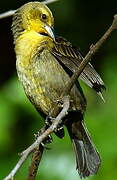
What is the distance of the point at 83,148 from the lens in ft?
14.8

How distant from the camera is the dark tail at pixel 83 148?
4.32 metres

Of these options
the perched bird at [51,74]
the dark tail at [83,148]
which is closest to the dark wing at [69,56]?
the perched bird at [51,74]

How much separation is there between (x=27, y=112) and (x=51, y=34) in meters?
0.83

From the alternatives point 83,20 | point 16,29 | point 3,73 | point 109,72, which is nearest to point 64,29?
point 83,20

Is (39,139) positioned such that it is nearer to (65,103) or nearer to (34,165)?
(34,165)

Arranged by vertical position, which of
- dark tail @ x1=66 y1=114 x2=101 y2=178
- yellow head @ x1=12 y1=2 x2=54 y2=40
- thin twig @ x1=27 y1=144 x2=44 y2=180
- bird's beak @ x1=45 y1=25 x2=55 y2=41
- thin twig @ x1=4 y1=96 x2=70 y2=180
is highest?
yellow head @ x1=12 y1=2 x2=54 y2=40

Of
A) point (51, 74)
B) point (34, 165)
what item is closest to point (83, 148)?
point (51, 74)

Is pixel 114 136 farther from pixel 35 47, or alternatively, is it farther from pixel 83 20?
pixel 83 20

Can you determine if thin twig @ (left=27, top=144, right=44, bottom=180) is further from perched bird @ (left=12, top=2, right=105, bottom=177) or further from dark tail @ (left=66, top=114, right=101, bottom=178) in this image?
dark tail @ (left=66, top=114, right=101, bottom=178)

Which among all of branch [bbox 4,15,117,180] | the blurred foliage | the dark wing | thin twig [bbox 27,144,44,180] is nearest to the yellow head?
the dark wing

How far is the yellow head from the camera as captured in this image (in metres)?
4.46

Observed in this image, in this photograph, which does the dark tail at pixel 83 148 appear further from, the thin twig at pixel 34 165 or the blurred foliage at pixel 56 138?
the thin twig at pixel 34 165

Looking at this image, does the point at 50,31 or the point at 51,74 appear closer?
the point at 51,74

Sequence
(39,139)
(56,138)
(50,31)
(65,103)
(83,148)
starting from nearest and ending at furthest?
Answer: (39,139) → (65,103) → (50,31) → (83,148) → (56,138)
